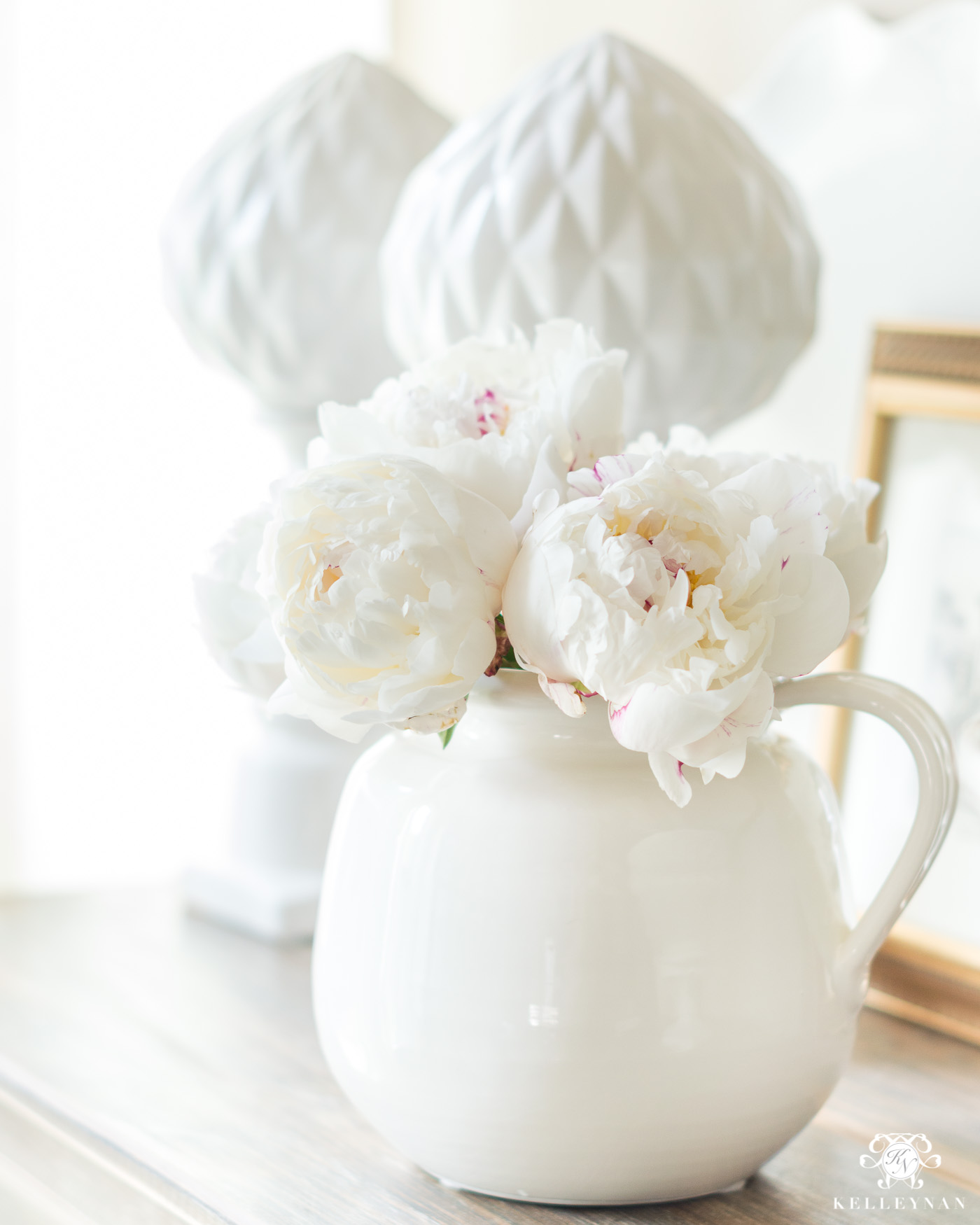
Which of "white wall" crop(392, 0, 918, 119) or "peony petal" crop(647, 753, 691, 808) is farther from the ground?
"white wall" crop(392, 0, 918, 119)

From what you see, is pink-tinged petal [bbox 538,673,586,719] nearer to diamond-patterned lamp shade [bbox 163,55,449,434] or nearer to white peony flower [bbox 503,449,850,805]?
white peony flower [bbox 503,449,850,805]

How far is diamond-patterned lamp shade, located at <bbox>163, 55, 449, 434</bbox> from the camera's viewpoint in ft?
2.46

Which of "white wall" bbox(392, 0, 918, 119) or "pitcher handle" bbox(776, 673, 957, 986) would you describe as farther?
"white wall" bbox(392, 0, 918, 119)

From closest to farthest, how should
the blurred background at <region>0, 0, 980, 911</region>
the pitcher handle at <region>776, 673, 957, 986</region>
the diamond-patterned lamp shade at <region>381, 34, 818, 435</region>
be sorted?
the pitcher handle at <region>776, 673, 957, 986</region> < the diamond-patterned lamp shade at <region>381, 34, 818, 435</region> < the blurred background at <region>0, 0, 980, 911</region>

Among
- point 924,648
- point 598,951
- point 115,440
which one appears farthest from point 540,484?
point 115,440

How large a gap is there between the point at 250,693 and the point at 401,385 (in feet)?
0.41

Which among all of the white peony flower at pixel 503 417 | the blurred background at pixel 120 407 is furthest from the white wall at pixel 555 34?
the white peony flower at pixel 503 417

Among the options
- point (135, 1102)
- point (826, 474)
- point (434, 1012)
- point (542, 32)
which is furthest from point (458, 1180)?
point (542, 32)

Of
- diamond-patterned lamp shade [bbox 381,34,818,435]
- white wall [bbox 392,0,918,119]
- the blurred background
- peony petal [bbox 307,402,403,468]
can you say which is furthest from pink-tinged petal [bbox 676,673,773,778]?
the blurred background

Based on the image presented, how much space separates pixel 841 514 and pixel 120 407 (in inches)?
38.0

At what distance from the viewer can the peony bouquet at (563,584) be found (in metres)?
0.36

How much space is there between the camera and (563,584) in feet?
1.21

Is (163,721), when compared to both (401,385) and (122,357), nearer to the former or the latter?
(122,357)

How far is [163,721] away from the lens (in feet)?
4.31
